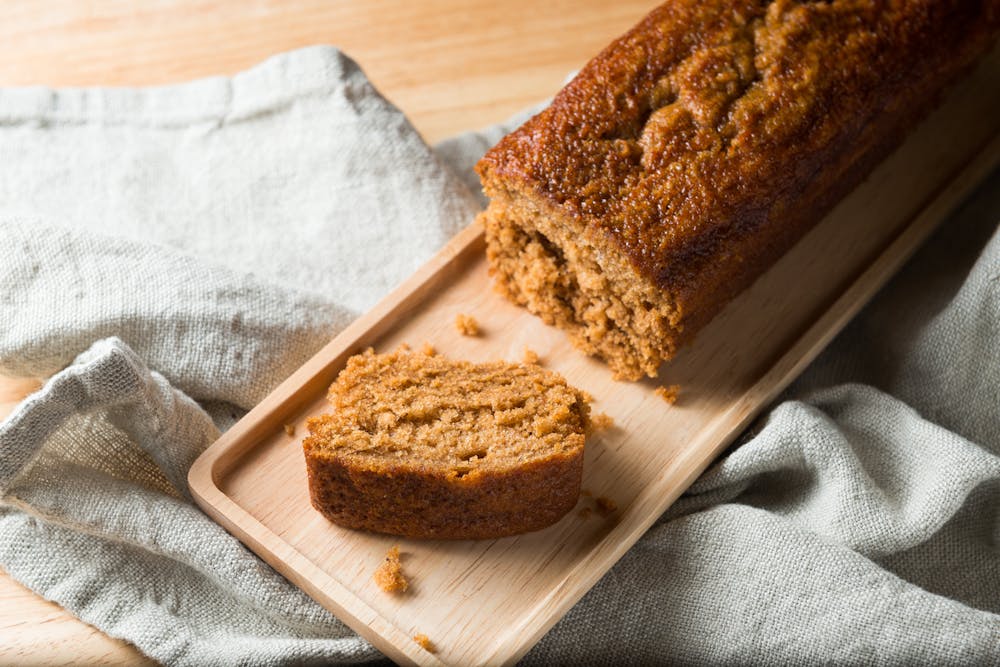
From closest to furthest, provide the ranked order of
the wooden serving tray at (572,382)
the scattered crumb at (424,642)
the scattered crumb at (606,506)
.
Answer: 1. the scattered crumb at (424,642)
2. the wooden serving tray at (572,382)
3. the scattered crumb at (606,506)

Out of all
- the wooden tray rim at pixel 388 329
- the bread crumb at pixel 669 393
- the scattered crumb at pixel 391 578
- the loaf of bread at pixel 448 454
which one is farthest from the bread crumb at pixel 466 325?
the scattered crumb at pixel 391 578

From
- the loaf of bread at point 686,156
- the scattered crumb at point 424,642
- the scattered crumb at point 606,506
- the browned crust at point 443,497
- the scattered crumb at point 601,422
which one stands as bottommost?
the scattered crumb at point 424,642

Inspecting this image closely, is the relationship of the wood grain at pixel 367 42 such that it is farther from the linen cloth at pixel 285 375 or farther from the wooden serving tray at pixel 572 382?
the wooden serving tray at pixel 572 382

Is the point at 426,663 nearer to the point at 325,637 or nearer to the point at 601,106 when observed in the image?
the point at 325,637

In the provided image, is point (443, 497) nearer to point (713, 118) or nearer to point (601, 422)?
point (601, 422)

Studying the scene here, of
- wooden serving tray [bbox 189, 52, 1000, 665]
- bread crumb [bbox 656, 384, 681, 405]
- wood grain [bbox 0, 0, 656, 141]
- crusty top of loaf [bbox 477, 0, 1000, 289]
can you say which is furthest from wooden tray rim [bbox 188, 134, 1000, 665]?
wood grain [bbox 0, 0, 656, 141]

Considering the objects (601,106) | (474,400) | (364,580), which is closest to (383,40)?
(601,106)
